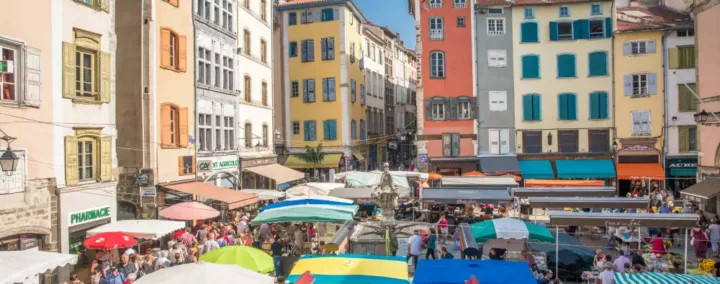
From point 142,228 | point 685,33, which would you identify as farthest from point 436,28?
point 142,228

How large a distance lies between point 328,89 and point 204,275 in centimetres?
3613

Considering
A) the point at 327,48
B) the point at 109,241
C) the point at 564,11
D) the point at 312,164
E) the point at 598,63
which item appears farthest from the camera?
the point at 327,48

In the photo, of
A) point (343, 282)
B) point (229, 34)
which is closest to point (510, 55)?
point (229, 34)

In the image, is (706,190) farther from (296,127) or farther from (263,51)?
(296,127)

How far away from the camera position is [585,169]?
37.8 metres

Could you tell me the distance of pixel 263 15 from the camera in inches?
1416

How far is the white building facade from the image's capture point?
26891 mm

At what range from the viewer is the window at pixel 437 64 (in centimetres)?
4016

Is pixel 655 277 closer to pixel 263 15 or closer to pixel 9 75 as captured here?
pixel 9 75

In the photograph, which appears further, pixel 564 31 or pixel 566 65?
pixel 564 31

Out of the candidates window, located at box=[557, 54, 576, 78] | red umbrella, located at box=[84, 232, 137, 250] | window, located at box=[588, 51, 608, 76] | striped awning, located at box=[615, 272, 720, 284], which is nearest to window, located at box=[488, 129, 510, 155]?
window, located at box=[557, 54, 576, 78]

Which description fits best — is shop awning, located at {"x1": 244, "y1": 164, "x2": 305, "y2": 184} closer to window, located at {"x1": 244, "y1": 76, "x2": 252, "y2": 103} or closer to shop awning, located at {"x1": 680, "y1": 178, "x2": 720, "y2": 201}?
window, located at {"x1": 244, "y1": 76, "x2": 252, "y2": 103}

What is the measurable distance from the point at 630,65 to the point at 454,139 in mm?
12166

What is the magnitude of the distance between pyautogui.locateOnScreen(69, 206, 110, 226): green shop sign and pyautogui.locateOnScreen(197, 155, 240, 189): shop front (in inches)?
276
